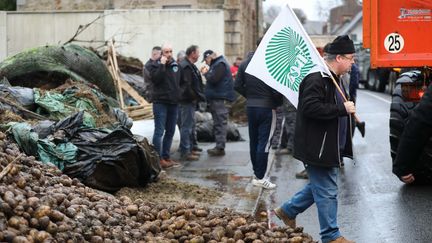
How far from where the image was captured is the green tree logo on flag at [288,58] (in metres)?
6.31

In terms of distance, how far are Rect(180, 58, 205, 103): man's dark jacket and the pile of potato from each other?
4839 mm

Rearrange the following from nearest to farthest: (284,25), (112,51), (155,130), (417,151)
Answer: (417,151) → (284,25) → (155,130) → (112,51)

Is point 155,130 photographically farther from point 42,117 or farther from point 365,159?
point 365,159

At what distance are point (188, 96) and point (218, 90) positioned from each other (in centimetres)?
72

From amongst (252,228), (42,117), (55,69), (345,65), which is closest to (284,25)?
(345,65)

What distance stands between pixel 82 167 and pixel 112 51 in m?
7.62

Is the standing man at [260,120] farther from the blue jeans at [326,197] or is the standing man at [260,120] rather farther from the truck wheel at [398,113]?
the blue jeans at [326,197]

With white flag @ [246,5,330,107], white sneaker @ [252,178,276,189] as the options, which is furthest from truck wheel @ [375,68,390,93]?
white flag @ [246,5,330,107]

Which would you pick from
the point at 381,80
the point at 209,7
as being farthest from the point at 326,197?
the point at 381,80

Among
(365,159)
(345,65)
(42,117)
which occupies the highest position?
(345,65)

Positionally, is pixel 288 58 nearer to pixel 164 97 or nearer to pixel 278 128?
pixel 164 97

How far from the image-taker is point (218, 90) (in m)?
11.5

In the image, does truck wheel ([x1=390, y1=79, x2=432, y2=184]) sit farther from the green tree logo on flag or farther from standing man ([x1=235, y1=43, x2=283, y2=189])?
the green tree logo on flag

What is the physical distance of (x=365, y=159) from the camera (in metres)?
11.2
